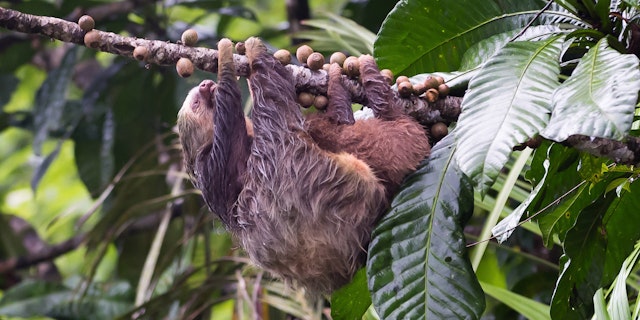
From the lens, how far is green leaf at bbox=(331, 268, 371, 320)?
8.41 feet

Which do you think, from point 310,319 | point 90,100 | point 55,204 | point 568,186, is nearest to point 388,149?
point 568,186

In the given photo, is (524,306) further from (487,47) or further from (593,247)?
(487,47)

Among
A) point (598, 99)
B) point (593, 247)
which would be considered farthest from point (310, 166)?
point (598, 99)

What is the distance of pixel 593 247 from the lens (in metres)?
2.24

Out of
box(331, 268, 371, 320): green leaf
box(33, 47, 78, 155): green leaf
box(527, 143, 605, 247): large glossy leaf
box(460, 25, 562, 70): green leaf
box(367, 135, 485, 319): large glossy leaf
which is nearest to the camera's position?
box(367, 135, 485, 319): large glossy leaf

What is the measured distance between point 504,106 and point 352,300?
984 mm

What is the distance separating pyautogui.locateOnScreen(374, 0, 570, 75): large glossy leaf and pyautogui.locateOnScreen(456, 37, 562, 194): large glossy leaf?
1.20ft

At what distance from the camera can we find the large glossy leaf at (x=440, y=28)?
7.91 feet

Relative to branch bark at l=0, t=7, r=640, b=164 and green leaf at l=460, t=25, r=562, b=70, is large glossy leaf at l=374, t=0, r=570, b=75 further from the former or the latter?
branch bark at l=0, t=7, r=640, b=164

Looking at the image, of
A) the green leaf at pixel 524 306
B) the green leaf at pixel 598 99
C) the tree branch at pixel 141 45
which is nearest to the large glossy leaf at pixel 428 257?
the tree branch at pixel 141 45

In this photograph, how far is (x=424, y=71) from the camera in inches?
99.4

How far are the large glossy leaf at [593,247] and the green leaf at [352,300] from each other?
588 millimetres

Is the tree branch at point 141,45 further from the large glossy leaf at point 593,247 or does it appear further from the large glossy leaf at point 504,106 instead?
the large glossy leaf at point 593,247

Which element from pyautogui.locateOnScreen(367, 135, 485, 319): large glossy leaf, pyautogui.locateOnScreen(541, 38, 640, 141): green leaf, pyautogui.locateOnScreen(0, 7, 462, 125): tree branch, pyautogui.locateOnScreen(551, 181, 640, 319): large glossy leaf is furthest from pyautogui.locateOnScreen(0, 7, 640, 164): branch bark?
pyautogui.locateOnScreen(551, 181, 640, 319): large glossy leaf
